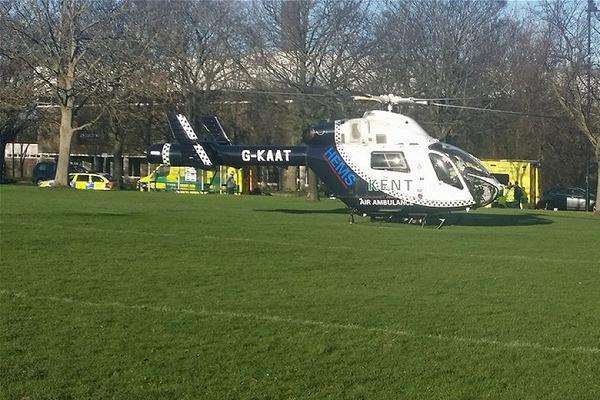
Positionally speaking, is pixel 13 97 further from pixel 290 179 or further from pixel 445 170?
pixel 445 170

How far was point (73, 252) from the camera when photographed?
58.6 ft

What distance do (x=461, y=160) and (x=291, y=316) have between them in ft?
49.6

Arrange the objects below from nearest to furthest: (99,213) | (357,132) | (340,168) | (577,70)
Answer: (357,132)
(340,168)
(99,213)
(577,70)

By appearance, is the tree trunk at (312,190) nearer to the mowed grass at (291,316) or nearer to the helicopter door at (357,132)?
the helicopter door at (357,132)

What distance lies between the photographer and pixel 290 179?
65938 mm

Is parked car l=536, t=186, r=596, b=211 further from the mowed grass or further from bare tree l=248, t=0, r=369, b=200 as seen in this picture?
the mowed grass

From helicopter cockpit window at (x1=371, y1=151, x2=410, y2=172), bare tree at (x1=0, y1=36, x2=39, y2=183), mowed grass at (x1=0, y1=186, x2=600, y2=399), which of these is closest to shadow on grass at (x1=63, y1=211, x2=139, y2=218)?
mowed grass at (x1=0, y1=186, x2=600, y2=399)

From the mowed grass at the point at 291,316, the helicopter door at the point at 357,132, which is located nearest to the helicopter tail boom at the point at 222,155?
the helicopter door at the point at 357,132

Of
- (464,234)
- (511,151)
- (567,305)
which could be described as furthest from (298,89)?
(567,305)

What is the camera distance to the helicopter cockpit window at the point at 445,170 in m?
26.0

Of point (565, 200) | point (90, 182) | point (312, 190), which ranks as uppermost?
point (90, 182)

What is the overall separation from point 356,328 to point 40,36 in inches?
1648

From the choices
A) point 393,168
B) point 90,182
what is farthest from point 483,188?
point 90,182

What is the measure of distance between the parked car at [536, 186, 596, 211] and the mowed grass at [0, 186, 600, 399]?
30.8 metres
